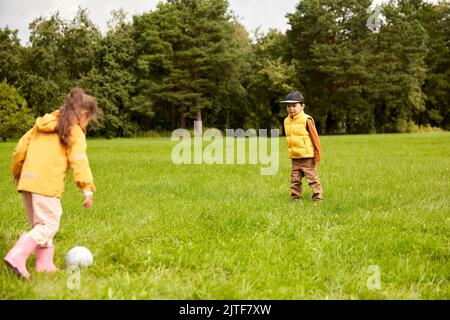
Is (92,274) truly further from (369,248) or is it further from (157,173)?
(157,173)

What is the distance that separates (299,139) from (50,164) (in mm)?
5020

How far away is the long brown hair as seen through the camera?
15.2ft

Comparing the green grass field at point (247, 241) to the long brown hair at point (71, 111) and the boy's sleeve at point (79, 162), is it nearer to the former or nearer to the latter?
the boy's sleeve at point (79, 162)

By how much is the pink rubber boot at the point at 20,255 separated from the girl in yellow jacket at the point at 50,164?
0.12 meters

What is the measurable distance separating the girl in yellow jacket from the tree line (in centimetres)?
4474

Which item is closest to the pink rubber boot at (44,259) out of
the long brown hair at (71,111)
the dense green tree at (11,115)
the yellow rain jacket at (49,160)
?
the yellow rain jacket at (49,160)

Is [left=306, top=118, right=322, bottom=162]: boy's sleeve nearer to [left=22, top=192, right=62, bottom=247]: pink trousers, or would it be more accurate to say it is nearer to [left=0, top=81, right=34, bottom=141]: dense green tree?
[left=22, top=192, right=62, bottom=247]: pink trousers

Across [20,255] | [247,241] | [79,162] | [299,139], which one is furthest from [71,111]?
[299,139]

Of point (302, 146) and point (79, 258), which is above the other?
point (302, 146)

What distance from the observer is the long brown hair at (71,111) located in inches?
183

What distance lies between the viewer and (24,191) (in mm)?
4660

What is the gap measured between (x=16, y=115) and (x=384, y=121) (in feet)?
133

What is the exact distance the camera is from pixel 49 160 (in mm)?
4676

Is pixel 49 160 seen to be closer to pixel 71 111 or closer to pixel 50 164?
pixel 50 164
